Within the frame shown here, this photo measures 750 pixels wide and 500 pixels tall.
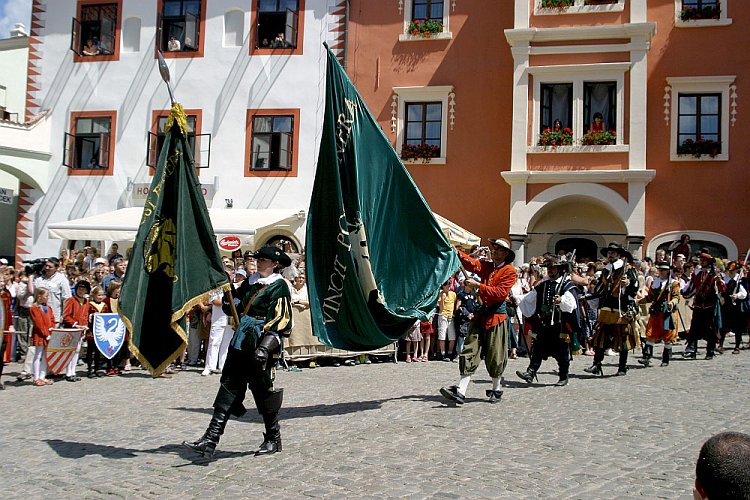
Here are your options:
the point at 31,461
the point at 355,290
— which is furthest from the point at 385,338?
the point at 31,461

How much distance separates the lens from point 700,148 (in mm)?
21391

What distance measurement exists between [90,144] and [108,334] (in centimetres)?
1449

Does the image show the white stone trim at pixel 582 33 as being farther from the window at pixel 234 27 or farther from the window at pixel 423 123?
the window at pixel 234 27

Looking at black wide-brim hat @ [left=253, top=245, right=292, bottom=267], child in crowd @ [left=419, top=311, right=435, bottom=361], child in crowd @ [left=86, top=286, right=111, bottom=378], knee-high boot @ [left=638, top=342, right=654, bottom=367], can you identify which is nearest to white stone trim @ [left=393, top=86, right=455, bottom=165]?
child in crowd @ [left=419, top=311, right=435, bottom=361]

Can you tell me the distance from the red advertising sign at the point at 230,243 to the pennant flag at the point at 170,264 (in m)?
12.7

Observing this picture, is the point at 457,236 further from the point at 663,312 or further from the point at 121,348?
the point at 121,348

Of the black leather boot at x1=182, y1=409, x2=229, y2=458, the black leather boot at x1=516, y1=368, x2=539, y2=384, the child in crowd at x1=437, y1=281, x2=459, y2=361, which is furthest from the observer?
the child in crowd at x1=437, y1=281, x2=459, y2=361

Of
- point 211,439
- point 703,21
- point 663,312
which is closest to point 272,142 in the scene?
point 703,21

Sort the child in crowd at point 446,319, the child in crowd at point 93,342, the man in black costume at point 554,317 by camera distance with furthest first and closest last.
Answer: the child in crowd at point 446,319 < the child in crowd at point 93,342 < the man in black costume at point 554,317

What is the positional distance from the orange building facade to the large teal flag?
13.1 m

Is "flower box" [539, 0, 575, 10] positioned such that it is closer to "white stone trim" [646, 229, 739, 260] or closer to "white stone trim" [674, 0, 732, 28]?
"white stone trim" [674, 0, 732, 28]

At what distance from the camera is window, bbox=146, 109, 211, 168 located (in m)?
24.4

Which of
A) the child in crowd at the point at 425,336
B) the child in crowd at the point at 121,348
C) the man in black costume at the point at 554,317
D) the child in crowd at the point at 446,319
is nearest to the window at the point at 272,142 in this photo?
the child in crowd at the point at 446,319

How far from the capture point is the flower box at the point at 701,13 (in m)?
21.6
